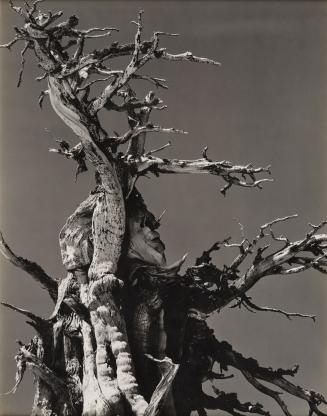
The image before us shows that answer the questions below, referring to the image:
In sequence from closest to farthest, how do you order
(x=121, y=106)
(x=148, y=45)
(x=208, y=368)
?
(x=148, y=45), (x=121, y=106), (x=208, y=368)

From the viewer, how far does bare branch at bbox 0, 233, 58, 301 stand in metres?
8.04

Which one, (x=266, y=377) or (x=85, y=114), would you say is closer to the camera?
(x=85, y=114)

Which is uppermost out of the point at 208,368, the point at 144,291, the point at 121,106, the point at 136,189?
the point at 121,106

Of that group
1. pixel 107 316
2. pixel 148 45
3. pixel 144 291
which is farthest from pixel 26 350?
pixel 148 45

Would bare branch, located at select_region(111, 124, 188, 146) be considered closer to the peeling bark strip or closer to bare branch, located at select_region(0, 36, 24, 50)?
the peeling bark strip

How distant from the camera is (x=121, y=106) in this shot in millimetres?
7395

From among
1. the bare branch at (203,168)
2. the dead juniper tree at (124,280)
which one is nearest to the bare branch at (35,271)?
the dead juniper tree at (124,280)

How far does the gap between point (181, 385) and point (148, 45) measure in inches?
148

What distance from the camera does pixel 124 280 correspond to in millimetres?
7609

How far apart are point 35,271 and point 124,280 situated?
4.13ft

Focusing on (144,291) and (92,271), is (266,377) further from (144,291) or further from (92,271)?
(92,271)

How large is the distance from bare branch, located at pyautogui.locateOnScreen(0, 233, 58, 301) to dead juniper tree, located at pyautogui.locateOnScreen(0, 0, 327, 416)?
0.04ft

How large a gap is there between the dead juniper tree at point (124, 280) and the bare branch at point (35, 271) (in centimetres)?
1

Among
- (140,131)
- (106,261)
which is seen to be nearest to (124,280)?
(106,261)
